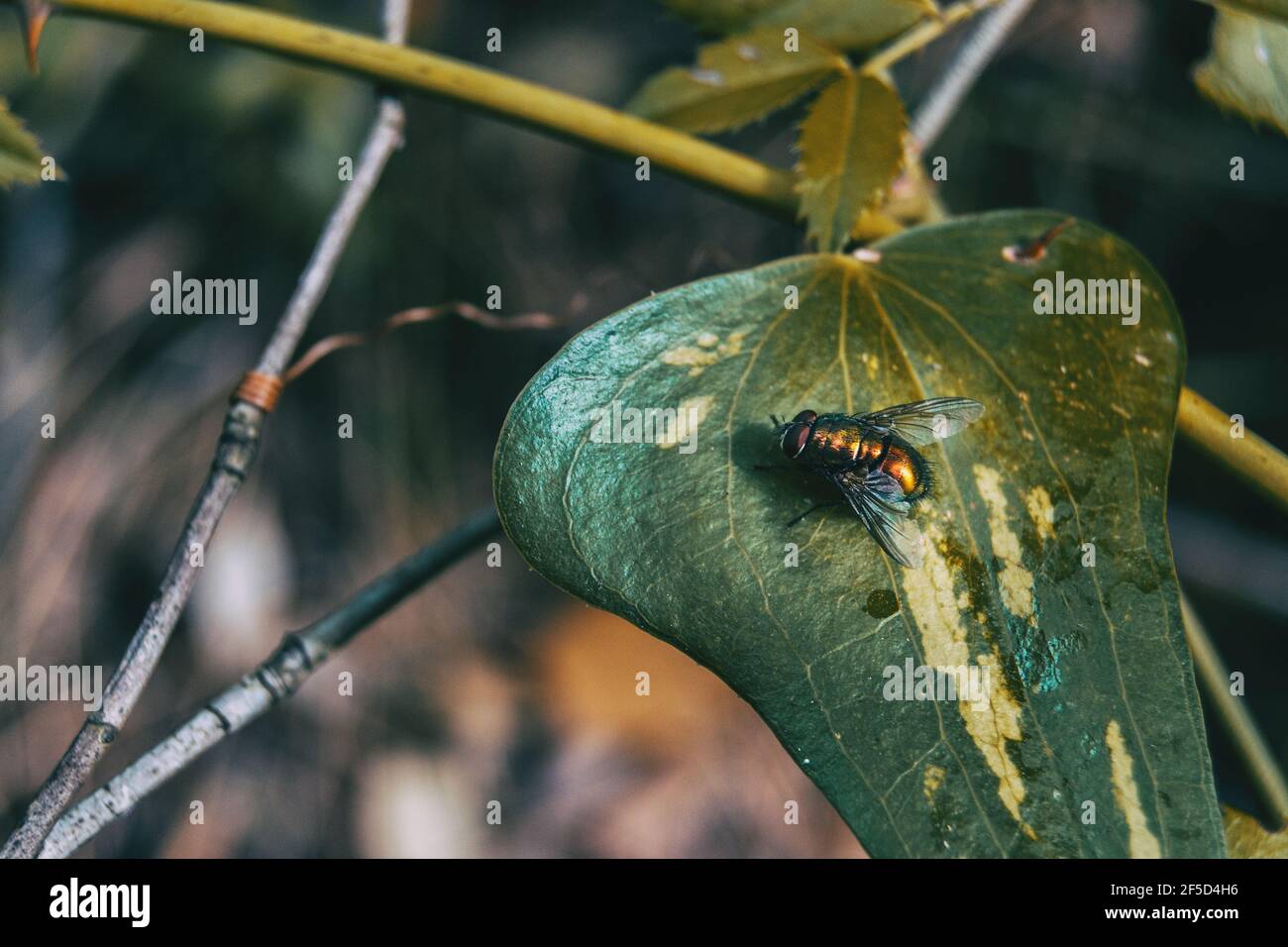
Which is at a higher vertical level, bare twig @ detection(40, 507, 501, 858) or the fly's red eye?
the fly's red eye

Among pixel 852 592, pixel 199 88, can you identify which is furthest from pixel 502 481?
pixel 199 88

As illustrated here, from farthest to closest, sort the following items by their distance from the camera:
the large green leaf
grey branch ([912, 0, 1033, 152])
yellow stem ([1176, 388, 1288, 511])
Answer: grey branch ([912, 0, 1033, 152]) → yellow stem ([1176, 388, 1288, 511]) → the large green leaf

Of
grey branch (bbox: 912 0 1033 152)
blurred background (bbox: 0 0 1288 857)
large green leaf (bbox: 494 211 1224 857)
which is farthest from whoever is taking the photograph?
blurred background (bbox: 0 0 1288 857)

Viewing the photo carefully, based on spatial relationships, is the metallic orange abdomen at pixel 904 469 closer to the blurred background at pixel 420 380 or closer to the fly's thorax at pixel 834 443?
the fly's thorax at pixel 834 443

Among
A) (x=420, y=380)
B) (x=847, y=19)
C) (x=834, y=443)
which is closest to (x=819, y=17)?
(x=847, y=19)

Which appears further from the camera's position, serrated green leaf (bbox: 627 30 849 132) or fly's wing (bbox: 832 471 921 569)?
serrated green leaf (bbox: 627 30 849 132)

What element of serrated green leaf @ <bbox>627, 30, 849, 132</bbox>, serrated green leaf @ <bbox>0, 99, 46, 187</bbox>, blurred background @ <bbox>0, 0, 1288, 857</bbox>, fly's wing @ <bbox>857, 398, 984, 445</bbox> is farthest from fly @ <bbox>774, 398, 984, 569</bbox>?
blurred background @ <bbox>0, 0, 1288, 857</bbox>

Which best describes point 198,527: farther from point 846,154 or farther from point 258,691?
point 846,154

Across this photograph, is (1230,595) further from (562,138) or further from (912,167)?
(562,138)

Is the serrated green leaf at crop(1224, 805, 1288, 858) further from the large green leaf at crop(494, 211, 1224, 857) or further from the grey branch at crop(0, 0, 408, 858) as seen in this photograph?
the grey branch at crop(0, 0, 408, 858)
